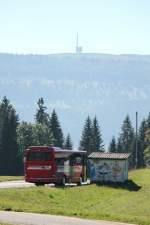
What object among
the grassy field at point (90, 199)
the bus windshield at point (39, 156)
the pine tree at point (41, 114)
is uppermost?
the pine tree at point (41, 114)

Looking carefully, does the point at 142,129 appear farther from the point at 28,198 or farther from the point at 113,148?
the point at 28,198

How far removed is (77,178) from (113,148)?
311 ft

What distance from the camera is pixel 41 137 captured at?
438ft

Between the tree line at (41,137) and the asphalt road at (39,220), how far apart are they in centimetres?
8847

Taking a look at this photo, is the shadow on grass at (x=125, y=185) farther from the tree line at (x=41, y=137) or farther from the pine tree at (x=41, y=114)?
the pine tree at (x=41, y=114)

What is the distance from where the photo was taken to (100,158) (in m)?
56.1

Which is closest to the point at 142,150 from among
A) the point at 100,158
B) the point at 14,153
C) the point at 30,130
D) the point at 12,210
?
the point at 30,130

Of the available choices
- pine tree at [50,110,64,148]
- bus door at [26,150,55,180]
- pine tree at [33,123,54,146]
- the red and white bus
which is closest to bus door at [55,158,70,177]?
the red and white bus

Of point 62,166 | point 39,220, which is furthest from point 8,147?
point 39,220

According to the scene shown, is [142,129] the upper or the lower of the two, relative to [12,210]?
upper

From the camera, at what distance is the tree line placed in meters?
114

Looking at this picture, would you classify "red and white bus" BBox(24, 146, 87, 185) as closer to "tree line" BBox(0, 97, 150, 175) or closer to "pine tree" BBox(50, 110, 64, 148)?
"tree line" BBox(0, 97, 150, 175)

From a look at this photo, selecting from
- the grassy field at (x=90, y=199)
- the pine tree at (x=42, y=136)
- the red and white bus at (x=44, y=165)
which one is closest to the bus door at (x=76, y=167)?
the grassy field at (x=90, y=199)

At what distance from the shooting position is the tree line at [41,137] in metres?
114
